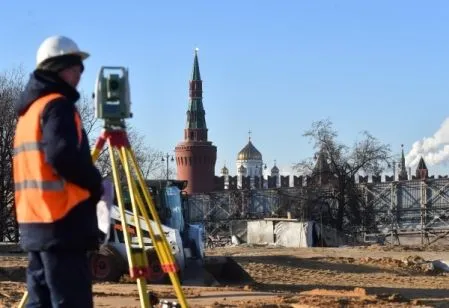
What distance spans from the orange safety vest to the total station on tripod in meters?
0.95

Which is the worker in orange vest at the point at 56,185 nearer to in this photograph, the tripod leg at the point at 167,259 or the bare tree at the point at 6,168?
the tripod leg at the point at 167,259

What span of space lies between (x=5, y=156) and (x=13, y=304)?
31358 millimetres

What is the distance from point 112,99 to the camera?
18.4ft

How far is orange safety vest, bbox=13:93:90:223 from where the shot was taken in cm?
447

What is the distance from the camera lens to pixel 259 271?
2495 centimetres

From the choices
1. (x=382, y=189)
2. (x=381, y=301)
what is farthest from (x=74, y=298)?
(x=382, y=189)

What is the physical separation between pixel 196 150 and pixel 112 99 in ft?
339

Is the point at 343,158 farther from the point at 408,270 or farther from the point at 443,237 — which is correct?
the point at 408,270

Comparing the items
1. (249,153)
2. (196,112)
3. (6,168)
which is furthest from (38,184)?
(249,153)

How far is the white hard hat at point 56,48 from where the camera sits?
4.71 metres

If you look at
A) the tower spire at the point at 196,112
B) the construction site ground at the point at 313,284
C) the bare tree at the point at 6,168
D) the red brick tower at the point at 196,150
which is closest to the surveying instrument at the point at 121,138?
the construction site ground at the point at 313,284

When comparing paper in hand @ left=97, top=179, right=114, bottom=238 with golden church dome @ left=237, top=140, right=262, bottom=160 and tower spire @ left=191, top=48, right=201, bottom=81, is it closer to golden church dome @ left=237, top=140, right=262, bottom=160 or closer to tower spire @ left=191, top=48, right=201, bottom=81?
tower spire @ left=191, top=48, right=201, bottom=81

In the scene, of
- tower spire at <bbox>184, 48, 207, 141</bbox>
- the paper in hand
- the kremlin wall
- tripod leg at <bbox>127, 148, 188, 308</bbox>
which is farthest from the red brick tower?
the paper in hand

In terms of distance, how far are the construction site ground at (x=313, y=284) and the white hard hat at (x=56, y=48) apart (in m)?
7.49
